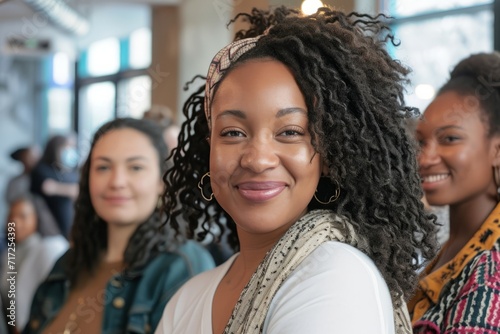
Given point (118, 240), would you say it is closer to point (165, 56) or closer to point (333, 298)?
point (333, 298)

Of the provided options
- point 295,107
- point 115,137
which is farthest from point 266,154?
point 115,137

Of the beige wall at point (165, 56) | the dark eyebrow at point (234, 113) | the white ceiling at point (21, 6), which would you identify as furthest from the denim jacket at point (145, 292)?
the white ceiling at point (21, 6)

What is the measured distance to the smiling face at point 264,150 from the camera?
1.16 meters

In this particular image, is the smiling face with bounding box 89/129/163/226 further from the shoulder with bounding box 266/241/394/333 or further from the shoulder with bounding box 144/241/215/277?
the shoulder with bounding box 266/241/394/333

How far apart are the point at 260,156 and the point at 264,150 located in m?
0.01

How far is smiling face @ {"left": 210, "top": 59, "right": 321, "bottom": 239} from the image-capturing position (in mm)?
1163

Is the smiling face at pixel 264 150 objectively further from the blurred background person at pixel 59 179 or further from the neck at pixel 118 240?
the blurred background person at pixel 59 179

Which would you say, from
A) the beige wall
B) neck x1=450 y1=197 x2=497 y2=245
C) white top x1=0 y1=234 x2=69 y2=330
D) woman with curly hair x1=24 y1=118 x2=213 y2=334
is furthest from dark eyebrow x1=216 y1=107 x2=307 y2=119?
the beige wall

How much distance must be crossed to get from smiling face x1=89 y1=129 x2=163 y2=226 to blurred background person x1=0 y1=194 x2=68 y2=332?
72cm

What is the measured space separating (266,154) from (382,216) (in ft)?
0.73

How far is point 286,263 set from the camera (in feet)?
3.67

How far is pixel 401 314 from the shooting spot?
121 centimetres

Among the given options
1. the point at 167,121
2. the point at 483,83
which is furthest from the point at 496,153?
the point at 167,121

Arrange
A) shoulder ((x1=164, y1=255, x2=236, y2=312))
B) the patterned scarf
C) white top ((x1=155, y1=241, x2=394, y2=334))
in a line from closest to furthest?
1. white top ((x1=155, y1=241, x2=394, y2=334))
2. shoulder ((x1=164, y1=255, x2=236, y2=312))
3. the patterned scarf
